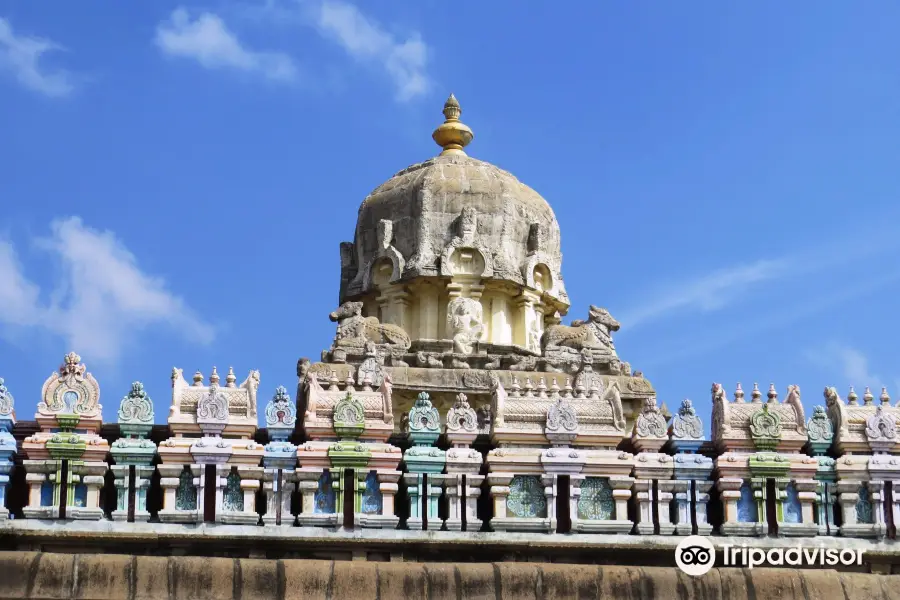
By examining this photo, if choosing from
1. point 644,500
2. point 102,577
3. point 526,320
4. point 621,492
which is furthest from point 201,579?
point 526,320

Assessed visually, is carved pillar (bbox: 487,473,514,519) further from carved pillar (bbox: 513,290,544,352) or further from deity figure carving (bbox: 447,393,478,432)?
carved pillar (bbox: 513,290,544,352)

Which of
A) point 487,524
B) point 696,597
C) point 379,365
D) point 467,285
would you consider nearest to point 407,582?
point 487,524

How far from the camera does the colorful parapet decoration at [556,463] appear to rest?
2633 cm

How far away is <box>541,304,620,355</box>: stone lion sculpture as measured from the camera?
37469 millimetres

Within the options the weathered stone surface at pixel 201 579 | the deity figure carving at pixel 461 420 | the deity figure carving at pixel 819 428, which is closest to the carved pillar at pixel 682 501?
the deity figure carving at pixel 819 428

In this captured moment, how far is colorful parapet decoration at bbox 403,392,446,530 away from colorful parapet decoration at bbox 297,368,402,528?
0.19 meters

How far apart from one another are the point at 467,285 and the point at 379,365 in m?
2.91

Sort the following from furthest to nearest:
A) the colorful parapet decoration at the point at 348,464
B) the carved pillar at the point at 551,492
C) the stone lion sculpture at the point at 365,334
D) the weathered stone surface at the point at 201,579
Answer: the stone lion sculpture at the point at 365,334, the carved pillar at the point at 551,492, the colorful parapet decoration at the point at 348,464, the weathered stone surface at the point at 201,579

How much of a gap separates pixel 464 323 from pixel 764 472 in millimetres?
11180

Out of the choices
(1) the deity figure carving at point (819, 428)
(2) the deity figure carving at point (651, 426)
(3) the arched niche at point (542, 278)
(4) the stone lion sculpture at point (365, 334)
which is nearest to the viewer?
(2) the deity figure carving at point (651, 426)

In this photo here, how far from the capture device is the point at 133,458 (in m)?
26.2

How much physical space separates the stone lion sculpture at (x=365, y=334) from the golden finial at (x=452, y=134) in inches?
180

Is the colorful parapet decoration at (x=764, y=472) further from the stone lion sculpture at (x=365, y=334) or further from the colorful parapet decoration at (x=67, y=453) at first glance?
the stone lion sculpture at (x=365, y=334)

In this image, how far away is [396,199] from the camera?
3866 centimetres
